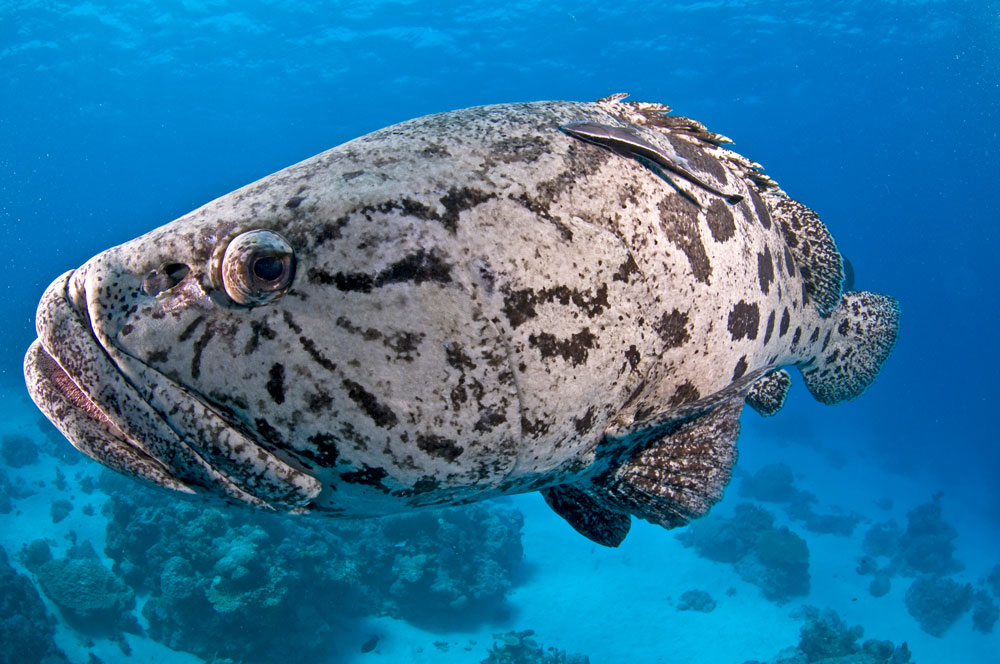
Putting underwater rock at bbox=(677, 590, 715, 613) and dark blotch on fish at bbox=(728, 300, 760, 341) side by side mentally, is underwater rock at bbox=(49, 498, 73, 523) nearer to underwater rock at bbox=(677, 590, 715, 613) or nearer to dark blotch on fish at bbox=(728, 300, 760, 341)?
underwater rock at bbox=(677, 590, 715, 613)

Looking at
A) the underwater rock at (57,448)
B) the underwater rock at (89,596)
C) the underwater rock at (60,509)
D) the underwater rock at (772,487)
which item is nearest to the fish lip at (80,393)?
the underwater rock at (89,596)

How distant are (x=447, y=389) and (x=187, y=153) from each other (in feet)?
Answer: 385

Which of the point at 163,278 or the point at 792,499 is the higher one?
the point at 792,499

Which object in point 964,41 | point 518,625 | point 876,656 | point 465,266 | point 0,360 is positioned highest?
point 964,41

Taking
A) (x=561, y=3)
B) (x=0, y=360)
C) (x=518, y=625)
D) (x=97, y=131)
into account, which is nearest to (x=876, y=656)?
(x=518, y=625)

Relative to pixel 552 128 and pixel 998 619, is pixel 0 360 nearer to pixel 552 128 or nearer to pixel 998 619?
pixel 552 128

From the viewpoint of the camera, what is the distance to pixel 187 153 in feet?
324

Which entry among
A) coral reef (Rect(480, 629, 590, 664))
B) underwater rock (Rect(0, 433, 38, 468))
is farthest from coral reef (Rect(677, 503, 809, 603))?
underwater rock (Rect(0, 433, 38, 468))

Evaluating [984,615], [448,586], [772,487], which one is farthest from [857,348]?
[772,487]

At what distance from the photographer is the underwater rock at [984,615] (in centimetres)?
1922

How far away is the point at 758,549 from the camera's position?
20.3 m

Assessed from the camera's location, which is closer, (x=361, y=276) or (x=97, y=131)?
(x=361, y=276)

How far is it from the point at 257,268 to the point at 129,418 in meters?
0.75

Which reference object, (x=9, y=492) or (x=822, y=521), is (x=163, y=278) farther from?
(x=822, y=521)
